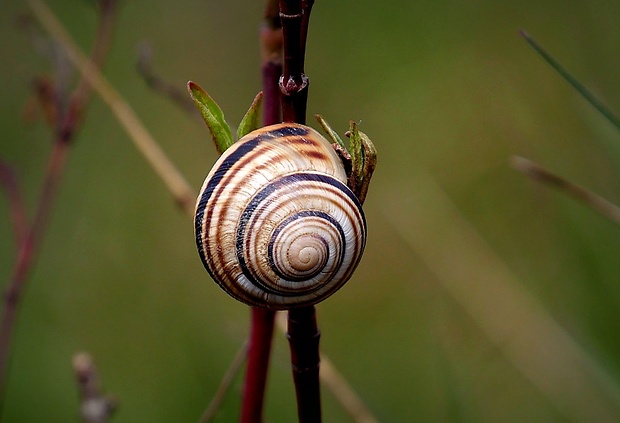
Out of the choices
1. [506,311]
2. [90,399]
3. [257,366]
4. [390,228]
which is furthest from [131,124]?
[390,228]

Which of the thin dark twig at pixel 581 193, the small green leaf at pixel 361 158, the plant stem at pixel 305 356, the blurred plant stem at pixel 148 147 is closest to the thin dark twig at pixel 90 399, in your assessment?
the blurred plant stem at pixel 148 147

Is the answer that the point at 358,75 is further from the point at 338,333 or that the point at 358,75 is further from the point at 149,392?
the point at 149,392

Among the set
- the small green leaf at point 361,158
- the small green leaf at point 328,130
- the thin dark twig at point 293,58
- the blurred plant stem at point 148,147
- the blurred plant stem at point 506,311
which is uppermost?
the blurred plant stem at point 148,147

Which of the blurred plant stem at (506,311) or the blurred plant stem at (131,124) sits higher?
the blurred plant stem at (131,124)

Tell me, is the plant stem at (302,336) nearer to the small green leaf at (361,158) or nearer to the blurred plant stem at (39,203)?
the small green leaf at (361,158)

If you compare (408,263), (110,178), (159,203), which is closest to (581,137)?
(408,263)

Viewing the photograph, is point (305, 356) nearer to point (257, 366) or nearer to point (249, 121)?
point (257, 366)
